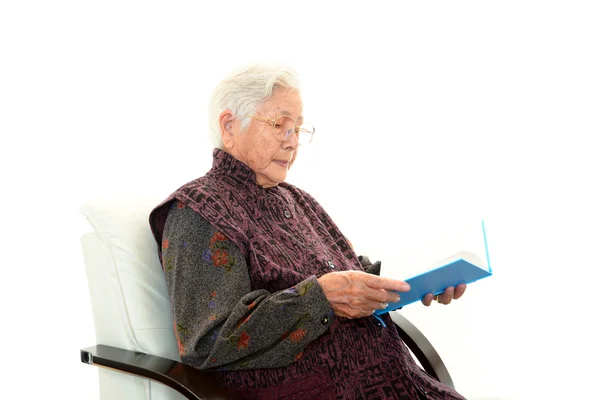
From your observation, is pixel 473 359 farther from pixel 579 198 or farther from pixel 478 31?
pixel 478 31

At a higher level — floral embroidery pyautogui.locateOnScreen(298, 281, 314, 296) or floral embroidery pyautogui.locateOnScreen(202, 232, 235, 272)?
floral embroidery pyautogui.locateOnScreen(202, 232, 235, 272)

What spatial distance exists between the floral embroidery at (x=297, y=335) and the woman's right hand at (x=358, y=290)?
3.6 inches

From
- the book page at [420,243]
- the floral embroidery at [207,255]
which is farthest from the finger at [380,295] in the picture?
the book page at [420,243]

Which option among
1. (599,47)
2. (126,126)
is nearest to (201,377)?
(126,126)

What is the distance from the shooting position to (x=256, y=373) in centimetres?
170

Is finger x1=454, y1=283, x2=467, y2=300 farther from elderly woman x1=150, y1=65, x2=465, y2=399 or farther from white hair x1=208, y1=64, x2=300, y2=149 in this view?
white hair x1=208, y1=64, x2=300, y2=149

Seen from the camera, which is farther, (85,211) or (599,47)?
(599,47)

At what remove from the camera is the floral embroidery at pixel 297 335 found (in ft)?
5.32

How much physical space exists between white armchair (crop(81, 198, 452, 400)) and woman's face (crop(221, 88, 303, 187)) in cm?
32

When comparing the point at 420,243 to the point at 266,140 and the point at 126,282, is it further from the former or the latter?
the point at 126,282

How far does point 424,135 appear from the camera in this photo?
3090 mm

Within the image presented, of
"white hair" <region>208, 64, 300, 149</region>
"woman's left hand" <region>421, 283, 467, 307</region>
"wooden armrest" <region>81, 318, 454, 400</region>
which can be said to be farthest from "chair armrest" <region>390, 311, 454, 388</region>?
"white hair" <region>208, 64, 300, 149</region>

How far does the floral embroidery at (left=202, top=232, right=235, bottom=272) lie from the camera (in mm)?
1665

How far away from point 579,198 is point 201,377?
6.80 feet
